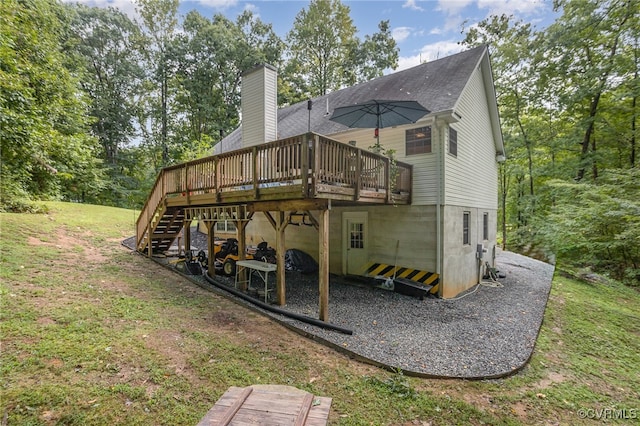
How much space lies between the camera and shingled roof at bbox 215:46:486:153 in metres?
8.45

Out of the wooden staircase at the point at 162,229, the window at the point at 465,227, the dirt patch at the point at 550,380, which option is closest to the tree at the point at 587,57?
the window at the point at 465,227

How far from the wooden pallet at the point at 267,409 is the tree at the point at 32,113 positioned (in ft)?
28.6

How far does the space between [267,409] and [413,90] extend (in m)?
9.89

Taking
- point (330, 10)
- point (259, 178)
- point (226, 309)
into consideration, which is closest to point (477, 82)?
point (259, 178)

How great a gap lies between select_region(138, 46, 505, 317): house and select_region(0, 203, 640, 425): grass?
1.87 meters

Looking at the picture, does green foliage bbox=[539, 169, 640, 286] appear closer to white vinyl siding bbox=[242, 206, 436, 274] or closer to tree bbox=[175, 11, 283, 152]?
white vinyl siding bbox=[242, 206, 436, 274]

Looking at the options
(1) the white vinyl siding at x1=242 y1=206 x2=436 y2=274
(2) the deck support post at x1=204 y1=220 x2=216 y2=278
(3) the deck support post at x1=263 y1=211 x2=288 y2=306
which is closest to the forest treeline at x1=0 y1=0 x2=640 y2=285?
(2) the deck support post at x1=204 y1=220 x2=216 y2=278

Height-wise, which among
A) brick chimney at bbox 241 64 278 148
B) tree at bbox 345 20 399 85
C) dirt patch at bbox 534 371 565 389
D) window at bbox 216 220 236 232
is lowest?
dirt patch at bbox 534 371 565 389

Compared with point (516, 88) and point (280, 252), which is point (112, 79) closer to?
point (280, 252)

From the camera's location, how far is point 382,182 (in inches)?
283

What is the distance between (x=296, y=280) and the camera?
8.96m

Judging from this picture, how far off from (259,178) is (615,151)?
18.9 m

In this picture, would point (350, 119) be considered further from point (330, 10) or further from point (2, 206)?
point (330, 10)

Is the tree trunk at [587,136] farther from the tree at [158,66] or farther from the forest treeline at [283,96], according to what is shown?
the tree at [158,66]
